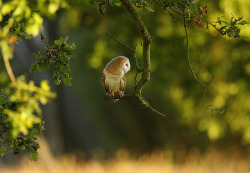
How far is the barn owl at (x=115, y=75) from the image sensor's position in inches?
131

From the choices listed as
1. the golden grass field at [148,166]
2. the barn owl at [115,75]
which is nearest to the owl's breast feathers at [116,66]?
the barn owl at [115,75]

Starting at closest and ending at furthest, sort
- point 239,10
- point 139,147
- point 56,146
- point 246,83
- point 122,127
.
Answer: point 239,10
point 246,83
point 56,146
point 139,147
point 122,127

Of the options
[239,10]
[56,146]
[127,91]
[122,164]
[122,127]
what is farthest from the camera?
[122,127]

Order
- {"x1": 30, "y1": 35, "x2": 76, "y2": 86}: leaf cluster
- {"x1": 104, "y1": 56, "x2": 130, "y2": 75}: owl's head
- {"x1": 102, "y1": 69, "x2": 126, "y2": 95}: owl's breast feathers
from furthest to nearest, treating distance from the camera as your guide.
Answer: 1. {"x1": 30, "y1": 35, "x2": 76, "y2": 86}: leaf cluster
2. {"x1": 102, "y1": 69, "x2": 126, "y2": 95}: owl's breast feathers
3. {"x1": 104, "y1": 56, "x2": 130, "y2": 75}: owl's head

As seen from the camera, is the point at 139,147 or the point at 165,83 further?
the point at 139,147

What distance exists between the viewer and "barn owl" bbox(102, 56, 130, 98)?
10.9 ft

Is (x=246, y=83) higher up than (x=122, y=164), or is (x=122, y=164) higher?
(x=246, y=83)

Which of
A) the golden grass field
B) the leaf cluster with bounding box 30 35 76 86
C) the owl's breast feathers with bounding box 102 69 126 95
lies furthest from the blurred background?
the leaf cluster with bounding box 30 35 76 86

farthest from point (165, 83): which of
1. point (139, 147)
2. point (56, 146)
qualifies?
point (139, 147)

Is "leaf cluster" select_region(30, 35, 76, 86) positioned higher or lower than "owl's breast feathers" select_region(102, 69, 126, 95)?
higher

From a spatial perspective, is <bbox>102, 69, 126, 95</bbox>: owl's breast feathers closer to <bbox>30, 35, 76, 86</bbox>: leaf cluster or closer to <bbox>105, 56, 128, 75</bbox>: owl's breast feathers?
<bbox>105, 56, 128, 75</bbox>: owl's breast feathers

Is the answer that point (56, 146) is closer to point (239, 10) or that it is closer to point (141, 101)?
Answer: point (239, 10)

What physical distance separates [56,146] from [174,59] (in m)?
5.49

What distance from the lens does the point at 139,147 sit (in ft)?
58.0
